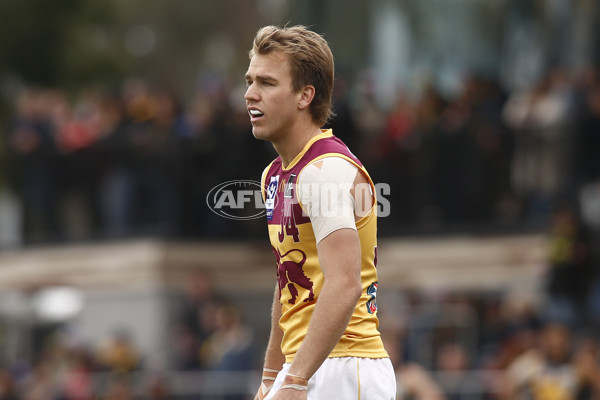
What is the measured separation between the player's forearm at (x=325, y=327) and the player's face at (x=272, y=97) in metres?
0.76

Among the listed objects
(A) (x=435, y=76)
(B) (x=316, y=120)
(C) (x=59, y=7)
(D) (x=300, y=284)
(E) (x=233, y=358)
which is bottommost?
(E) (x=233, y=358)

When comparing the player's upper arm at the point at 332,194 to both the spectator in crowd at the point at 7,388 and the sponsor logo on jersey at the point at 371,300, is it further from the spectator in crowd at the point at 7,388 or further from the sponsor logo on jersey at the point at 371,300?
the spectator in crowd at the point at 7,388

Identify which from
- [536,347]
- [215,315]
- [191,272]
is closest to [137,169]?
[191,272]

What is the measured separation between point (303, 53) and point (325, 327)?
1162 mm

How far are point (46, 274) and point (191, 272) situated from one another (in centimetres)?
380

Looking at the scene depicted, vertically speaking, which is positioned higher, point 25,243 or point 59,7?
point 59,7

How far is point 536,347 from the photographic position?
12352mm

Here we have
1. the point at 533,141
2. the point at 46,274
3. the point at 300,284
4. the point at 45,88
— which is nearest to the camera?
the point at 300,284

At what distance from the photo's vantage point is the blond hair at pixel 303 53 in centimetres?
518

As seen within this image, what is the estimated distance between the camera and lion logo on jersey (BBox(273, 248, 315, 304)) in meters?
5.24

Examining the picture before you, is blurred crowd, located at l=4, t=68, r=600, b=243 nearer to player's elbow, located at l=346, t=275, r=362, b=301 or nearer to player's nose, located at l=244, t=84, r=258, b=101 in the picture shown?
player's nose, located at l=244, t=84, r=258, b=101

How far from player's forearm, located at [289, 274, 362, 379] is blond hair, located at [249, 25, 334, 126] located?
88 cm

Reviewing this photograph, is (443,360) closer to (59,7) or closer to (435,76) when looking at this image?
(435,76)

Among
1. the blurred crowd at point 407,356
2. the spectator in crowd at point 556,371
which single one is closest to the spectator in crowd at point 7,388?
the blurred crowd at point 407,356
